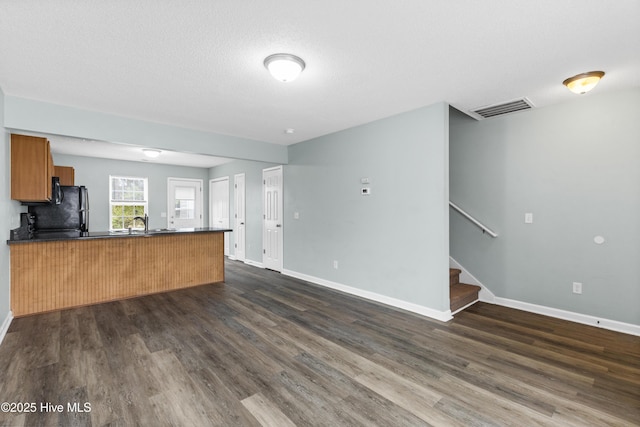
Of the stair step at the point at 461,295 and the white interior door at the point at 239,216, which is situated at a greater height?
the white interior door at the point at 239,216

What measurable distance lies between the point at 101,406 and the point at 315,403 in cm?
138

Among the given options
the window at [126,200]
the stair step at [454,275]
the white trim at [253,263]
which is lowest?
the white trim at [253,263]

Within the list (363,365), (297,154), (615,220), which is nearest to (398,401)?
(363,365)

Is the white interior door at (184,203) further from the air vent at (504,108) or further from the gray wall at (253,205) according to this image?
the air vent at (504,108)

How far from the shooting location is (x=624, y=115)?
303cm

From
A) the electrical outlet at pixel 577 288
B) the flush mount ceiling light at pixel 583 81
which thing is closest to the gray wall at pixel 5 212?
the flush mount ceiling light at pixel 583 81

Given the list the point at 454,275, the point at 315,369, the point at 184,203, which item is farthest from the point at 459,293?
the point at 184,203

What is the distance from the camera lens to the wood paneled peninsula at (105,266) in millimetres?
3504

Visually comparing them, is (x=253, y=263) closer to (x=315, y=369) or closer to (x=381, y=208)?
(x=381, y=208)

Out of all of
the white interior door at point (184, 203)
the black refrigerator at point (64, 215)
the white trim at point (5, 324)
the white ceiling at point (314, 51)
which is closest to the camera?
the white ceiling at point (314, 51)

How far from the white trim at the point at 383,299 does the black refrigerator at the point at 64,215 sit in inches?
143

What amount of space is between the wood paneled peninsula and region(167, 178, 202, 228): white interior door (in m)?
3.48

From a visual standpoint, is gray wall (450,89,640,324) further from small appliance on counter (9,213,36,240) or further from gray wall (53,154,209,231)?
gray wall (53,154,209,231)

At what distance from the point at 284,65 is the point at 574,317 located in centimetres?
413
